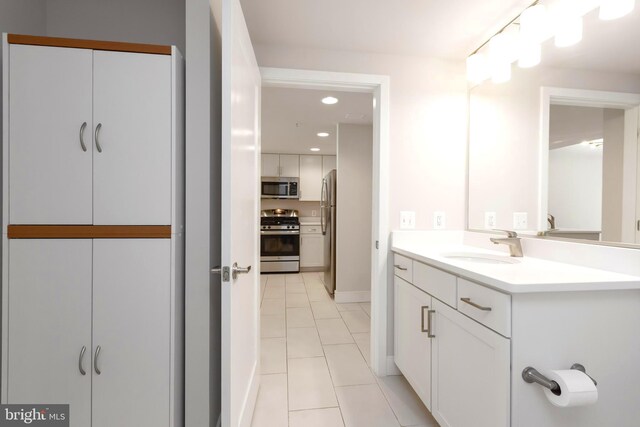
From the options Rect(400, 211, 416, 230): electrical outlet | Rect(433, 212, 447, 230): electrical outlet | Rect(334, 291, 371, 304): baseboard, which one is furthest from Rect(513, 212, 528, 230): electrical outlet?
Rect(334, 291, 371, 304): baseboard

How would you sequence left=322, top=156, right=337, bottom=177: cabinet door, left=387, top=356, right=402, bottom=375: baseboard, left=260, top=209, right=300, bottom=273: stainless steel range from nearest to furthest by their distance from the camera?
left=387, top=356, right=402, bottom=375: baseboard, left=260, top=209, right=300, bottom=273: stainless steel range, left=322, top=156, right=337, bottom=177: cabinet door

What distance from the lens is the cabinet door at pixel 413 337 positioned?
147 centimetres

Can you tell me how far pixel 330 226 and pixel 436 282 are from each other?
2610 mm

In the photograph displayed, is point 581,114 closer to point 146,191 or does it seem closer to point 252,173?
point 252,173

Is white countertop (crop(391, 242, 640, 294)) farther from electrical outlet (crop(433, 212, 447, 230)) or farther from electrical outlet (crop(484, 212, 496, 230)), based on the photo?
electrical outlet (crop(433, 212, 447, 230))

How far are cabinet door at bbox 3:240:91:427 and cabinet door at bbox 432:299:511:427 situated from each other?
4.93ft

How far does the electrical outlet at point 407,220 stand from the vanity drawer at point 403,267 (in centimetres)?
23

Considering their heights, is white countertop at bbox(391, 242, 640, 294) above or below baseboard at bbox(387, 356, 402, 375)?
above

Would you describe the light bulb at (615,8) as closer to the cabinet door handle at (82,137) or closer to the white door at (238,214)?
the white door at (238,214)

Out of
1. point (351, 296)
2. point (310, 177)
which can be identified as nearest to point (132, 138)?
point (351, 296)

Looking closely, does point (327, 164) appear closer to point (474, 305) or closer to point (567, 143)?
point (567, 143)

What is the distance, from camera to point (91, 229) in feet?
3.53

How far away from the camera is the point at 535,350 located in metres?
0.94

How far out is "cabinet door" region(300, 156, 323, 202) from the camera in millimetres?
5367
